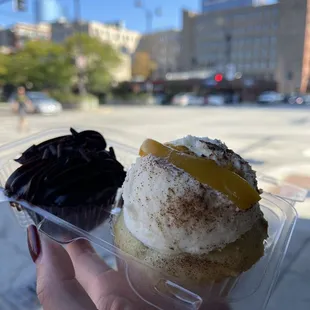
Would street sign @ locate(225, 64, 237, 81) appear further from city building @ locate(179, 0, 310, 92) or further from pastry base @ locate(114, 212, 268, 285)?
pastry base @ locate(114, 212, 268, 285)

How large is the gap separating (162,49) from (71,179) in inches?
2074

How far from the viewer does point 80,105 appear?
75.5ft

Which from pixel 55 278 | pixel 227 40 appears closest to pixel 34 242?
pixel 55 278

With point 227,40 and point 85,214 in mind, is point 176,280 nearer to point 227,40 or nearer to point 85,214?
point 85,214

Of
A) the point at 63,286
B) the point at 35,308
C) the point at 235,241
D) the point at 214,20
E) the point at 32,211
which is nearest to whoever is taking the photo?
the point at 235,241

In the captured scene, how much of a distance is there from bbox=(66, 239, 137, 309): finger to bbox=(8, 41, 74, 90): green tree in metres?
29.5

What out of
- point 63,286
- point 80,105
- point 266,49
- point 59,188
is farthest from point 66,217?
point 266,49

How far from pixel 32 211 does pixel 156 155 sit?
0.70 metres

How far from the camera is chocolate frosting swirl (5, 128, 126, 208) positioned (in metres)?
1.71

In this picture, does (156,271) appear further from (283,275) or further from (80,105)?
(80,105)

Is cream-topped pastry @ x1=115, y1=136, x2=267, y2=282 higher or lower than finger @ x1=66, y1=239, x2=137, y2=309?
higher

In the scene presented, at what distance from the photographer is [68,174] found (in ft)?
5.90

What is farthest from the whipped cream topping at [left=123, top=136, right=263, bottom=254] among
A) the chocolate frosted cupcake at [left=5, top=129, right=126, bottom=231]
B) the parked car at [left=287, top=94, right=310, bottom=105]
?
the parked car at [left=287, top=94, right=310, bottom=105]

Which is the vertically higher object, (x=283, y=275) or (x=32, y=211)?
(x=32, y=211)
